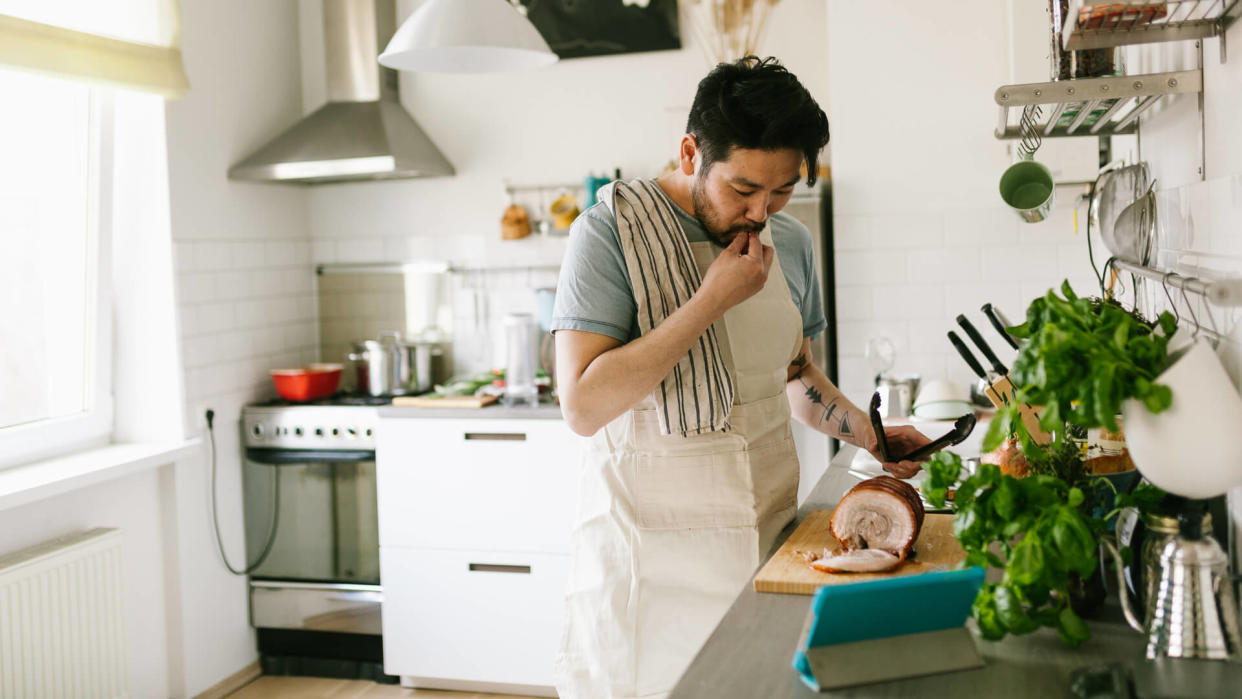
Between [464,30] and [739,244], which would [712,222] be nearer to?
[739,244]

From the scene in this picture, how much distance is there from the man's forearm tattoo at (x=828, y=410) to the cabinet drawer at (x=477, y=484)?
1.47m

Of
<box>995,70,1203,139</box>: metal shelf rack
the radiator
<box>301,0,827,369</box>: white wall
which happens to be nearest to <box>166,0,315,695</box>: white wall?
<box>301,0,827,369</box>: white wall

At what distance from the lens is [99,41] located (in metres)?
3.12

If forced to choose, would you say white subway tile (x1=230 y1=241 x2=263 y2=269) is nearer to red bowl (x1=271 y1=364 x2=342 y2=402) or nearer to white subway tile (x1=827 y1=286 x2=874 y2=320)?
red bowl (x1=271 y1=364 x2=342 y2=402)

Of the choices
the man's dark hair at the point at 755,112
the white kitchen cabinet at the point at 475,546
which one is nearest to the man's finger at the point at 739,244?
the man's dark hair at the point at 755,112

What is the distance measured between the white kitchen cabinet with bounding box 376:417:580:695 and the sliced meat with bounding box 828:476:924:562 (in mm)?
1953

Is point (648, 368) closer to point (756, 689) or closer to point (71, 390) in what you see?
point (756, 689)

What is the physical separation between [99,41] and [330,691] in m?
2.27

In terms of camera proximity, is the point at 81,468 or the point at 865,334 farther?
the point at 865,334

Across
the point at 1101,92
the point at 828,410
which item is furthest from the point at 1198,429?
the point at 828,410

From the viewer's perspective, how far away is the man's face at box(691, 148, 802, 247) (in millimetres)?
1699

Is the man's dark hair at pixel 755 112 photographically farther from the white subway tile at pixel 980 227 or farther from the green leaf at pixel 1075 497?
the white subway tile at pixel 980 227

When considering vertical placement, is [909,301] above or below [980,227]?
below

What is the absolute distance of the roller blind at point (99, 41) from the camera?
2.87 metres
